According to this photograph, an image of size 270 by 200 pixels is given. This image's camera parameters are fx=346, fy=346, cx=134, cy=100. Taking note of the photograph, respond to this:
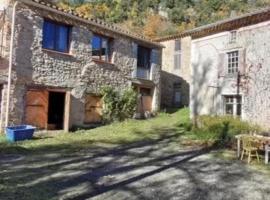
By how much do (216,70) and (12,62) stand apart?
432 inches

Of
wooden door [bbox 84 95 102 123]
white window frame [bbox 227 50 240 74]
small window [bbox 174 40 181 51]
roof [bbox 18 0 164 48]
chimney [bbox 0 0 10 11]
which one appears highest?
small window [bbox 174 40 181 51]

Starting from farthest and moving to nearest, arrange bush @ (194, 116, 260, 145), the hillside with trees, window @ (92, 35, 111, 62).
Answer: the hillside with trees → window @ (92, 35, 111, 62) → bush @ (194, 116, 260, 145)

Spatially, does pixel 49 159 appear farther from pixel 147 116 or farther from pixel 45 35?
pixel 147 116

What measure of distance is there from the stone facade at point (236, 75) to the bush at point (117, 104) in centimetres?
383

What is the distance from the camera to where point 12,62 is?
15875 millimetres

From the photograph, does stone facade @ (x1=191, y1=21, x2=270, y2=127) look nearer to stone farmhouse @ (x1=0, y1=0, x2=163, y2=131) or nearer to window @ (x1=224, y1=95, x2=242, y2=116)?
window @ (x1=224, y1=95, x2=242, y2=116)

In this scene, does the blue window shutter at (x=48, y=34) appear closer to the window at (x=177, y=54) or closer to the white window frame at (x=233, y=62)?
the white window frame at (x=233, y=62)

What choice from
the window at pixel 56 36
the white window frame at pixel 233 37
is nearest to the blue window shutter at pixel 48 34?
the window at pixel 56 36

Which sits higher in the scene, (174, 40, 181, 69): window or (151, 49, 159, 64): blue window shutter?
(174, 40, 181, 69): window

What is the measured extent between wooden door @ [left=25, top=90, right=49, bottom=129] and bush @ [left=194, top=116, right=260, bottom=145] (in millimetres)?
7757

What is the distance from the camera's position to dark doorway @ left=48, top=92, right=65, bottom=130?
18.5m

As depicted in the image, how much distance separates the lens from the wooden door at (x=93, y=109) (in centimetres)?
2000

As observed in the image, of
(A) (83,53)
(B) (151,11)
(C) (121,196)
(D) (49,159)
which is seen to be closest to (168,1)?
(B) (151,11)

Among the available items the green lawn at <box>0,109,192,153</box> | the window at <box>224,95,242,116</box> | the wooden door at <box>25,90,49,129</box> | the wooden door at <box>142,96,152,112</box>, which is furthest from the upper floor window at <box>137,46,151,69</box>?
the wooden door at <box>25,90,49,129</box>
